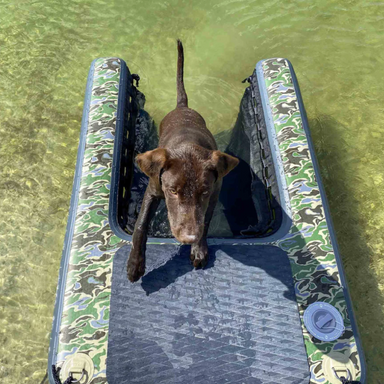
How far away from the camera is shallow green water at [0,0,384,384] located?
4.43 m

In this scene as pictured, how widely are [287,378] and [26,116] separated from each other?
5.57m

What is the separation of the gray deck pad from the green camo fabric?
0.32 feet

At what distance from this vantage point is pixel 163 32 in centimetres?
694

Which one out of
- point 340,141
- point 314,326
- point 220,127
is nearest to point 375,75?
point 340,141

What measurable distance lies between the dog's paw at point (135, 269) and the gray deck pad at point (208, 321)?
0.05 m

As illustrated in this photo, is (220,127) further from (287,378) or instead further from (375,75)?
(287,378)

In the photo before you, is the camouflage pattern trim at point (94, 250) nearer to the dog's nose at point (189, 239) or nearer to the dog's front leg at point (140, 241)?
the dog's front leg at point (140, 241)

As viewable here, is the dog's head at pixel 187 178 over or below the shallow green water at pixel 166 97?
below

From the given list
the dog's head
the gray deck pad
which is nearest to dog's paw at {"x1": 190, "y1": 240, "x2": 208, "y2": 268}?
the gray deck pad

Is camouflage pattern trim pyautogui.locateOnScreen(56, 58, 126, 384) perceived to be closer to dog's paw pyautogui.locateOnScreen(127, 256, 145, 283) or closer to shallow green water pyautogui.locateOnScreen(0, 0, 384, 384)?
dog's paw pyautogui.locateOnScreen(127, 256, 145, 283)

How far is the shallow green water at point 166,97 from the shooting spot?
4.43 m

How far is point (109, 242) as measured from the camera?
321 cm

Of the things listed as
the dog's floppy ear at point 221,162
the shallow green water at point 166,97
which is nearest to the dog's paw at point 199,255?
the dog's floppy ear at point 221,162

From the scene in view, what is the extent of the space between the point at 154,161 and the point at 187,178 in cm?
30
